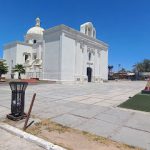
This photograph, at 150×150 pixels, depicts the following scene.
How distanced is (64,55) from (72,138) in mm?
30369

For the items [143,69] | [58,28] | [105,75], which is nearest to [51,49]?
[58,28]

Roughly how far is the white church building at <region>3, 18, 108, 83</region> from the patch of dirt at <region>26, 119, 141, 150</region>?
91.7 feet

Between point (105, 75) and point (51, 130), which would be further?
point (105, 75)

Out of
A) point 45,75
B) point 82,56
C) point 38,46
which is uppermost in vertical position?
point 38,46

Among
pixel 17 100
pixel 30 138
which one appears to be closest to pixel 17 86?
pixel 17 100

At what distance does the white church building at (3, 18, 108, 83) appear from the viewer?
1363 inches

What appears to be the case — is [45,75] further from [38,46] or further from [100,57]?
[100,57]

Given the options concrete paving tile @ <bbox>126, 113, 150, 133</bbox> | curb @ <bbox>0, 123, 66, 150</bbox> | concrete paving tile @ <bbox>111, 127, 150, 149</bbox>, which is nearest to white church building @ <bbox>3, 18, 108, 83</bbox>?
concrete paving tile @ <bbox>126, 113, 150, 133</bbox>

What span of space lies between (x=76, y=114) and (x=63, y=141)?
290cm

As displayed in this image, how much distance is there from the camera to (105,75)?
165 feet

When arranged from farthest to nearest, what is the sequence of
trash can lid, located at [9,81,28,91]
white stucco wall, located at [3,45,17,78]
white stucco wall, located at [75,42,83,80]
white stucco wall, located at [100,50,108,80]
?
white stucco wall, located at [3,45,17,78] → white stucco wall, located at [100,50,108,80] → white stucco wall, located at [75,42,83,80] → trash can lid, located at [9,81,28,91]

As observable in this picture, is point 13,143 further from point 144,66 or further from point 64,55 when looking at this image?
point 144,66

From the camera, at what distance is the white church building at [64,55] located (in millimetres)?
34631

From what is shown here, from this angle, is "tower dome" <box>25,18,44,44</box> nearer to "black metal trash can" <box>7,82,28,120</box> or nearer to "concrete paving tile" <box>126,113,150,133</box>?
"black metal trash can" <box>7,82,28,120</box>
